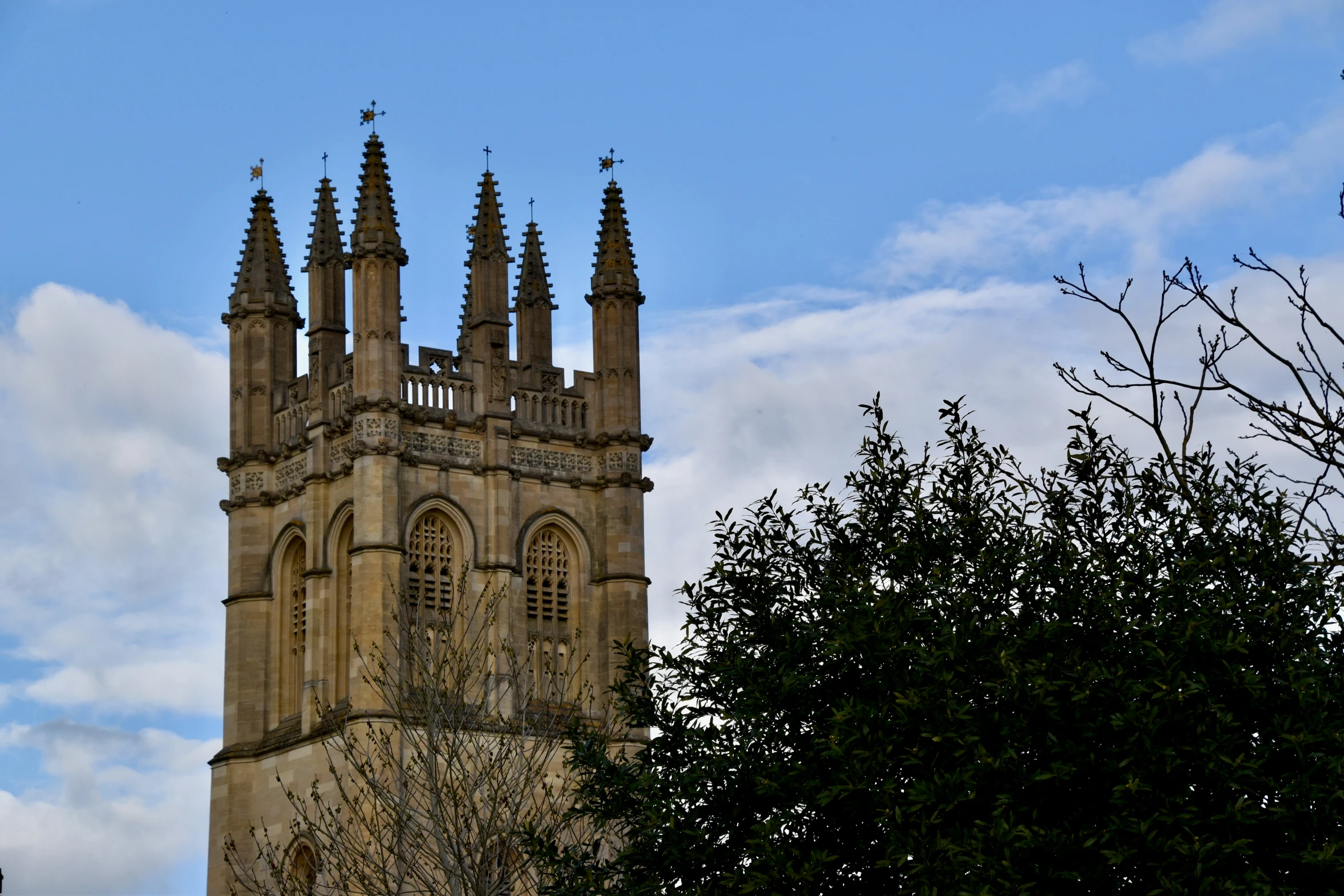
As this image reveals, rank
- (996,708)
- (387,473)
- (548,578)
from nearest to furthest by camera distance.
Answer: (996,708) → (387,473) → (548,578)

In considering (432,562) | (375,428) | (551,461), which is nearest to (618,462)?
(551,461)

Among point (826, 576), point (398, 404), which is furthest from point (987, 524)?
point (398, 404)

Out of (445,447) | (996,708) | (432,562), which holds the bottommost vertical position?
(996,708)

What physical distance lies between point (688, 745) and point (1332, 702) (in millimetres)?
6350

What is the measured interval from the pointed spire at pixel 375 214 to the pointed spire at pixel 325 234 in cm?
167

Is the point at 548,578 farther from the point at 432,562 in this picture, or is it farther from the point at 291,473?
the point at 291,473

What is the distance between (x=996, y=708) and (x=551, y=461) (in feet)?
128

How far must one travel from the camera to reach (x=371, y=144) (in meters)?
60.4

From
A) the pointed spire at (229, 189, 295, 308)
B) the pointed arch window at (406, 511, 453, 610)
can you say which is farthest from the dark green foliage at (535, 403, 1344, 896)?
the pointed spire at (229, 189, 295, 308)

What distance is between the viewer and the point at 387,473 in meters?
58.3

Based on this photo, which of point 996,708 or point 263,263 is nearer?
point 996,708

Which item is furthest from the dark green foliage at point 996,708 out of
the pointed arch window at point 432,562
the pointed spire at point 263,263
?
the pointed spire at point 263,263

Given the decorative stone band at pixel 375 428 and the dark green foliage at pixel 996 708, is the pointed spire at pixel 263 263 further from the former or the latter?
the dark green foliage at pixel 996 708

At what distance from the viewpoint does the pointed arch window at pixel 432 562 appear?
2297 inches
